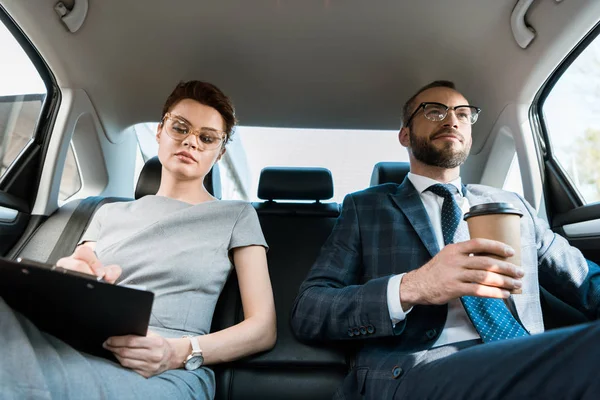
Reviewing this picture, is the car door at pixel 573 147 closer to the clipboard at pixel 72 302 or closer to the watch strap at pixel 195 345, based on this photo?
the watch strap at pixel 195 345

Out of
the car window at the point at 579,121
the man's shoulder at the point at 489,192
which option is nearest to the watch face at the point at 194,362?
the man's shoulder at the point at 489,192

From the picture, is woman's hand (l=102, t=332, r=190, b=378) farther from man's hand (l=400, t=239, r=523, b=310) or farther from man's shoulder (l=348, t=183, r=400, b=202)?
man's shoulder (l=348, t=183, r=400, b=202)

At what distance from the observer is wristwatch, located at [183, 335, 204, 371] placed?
1.45m

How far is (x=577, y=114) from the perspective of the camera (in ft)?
7.04

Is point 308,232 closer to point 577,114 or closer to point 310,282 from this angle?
point 310,282

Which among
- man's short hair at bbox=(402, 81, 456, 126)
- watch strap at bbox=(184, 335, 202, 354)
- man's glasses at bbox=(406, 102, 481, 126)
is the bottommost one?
watch strap at bbox=(184, 335, 202, 354)

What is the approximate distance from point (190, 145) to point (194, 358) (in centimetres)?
74

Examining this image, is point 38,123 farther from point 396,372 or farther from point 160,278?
point 396,372

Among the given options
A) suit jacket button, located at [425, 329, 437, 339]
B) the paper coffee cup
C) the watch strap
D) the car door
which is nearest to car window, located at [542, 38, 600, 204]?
the car door

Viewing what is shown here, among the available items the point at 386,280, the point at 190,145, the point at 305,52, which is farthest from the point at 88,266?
the point at 305,52

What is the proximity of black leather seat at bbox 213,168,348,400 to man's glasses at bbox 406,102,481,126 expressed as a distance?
0.60 metres

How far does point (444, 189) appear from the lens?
1805 millimetres

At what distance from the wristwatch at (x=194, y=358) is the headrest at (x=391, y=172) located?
1.21 m

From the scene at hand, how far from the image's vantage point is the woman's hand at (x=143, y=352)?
1.25 metres
